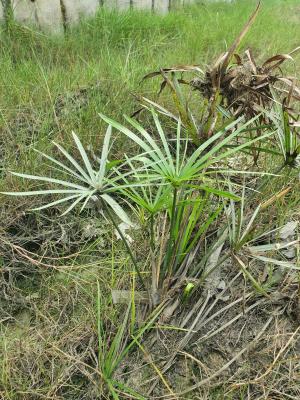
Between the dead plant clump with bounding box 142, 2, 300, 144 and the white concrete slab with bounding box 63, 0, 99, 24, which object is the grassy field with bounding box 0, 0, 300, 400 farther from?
the dead plant clump with bounding box 142, 2, 300, 144

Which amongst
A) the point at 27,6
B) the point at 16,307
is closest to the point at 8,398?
the point at 16,307

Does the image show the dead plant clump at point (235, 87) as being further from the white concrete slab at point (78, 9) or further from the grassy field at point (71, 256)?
the white concrete slab at point (78, 9)

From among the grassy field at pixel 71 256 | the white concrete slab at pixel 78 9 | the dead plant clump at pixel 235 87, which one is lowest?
the grassy field at pixel 71 256

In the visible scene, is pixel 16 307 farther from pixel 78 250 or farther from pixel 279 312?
pixel 279 312

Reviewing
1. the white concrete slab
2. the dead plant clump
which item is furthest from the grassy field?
the dead plant clump

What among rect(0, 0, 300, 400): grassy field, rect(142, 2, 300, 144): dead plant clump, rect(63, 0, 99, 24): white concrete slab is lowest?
rect(0, 0, 300, 400): grassy field

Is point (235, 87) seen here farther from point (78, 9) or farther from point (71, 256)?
point (78, 9)

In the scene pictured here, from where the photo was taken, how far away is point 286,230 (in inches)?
71.7

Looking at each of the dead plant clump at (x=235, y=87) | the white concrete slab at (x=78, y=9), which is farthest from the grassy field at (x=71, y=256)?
the dead plant clump at (x=235, y=87)

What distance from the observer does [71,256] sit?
182 centimetres

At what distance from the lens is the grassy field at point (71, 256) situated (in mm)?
1484

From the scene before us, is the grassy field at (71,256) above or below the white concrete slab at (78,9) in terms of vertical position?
below

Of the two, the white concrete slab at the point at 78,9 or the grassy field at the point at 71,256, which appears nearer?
the grassy field at the point at 71,256

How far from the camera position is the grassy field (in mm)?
1484
